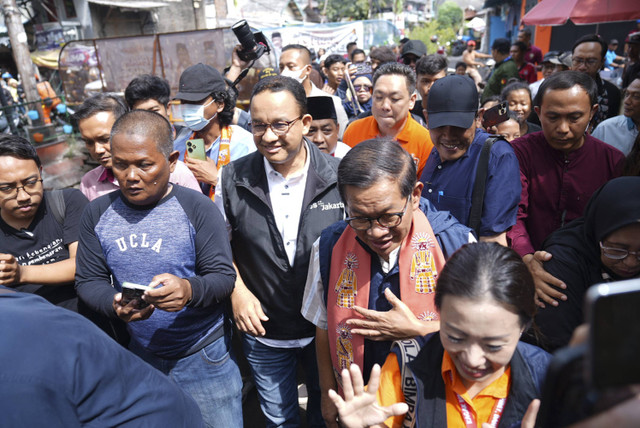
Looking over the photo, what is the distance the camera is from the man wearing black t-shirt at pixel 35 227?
6.97 ft

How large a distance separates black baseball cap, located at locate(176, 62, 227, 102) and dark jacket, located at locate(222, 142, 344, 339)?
48.8 inches

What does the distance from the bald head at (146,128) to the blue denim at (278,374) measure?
1118mm

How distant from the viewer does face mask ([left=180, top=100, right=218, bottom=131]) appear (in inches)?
131

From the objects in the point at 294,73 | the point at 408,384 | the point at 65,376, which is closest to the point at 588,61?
the point at 294,73

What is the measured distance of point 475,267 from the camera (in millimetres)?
1378

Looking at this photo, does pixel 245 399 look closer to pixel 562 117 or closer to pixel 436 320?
pixel 436 320

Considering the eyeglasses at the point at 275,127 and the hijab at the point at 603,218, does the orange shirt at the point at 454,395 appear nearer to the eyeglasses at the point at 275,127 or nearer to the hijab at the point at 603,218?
the hijab at the point at 603,218

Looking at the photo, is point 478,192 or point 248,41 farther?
point 248,41

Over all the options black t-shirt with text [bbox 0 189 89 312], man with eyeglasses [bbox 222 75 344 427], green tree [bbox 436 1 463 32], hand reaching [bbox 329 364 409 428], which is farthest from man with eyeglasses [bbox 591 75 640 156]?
green tree [bbox 436 1 463 32]

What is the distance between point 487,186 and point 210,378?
5.58 feet

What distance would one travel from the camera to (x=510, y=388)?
140 cm

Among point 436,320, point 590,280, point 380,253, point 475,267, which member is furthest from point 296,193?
point 590,280

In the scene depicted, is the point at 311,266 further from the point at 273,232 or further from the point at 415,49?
the point at 415,49

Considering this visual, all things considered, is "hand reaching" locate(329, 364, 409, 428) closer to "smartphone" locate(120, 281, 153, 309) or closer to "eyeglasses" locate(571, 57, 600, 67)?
"smartphone" locate(120, 281, 153, 309)
